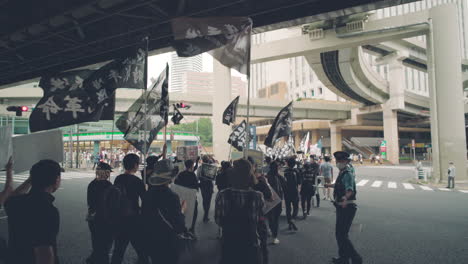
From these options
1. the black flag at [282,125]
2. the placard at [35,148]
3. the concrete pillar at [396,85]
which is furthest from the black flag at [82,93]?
the concrete pillar at [396,85]

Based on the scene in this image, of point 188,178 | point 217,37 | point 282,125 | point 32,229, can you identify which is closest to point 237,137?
point 282,125

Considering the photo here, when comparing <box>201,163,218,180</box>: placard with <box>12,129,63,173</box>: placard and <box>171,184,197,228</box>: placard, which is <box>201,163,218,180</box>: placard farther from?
<box>12,129,63,173</box>: placard

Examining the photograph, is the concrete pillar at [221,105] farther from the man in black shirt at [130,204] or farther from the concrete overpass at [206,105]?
the man in black shirt at [130,204]

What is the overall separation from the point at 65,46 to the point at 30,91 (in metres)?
22.8

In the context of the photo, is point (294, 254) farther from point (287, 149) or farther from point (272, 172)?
point (287, 149)

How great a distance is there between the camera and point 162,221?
10.1 feet

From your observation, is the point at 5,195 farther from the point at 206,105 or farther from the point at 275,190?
the point at 206,105

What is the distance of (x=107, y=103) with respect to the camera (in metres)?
5.91

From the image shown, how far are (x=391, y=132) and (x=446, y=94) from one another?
1086 inches

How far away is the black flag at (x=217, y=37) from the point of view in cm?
587

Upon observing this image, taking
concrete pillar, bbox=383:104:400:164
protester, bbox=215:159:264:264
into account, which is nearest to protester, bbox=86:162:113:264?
protester, bbox=215:159:264:264

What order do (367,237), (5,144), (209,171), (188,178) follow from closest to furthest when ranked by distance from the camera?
(5,144) → (367,237) → (188,178) → (209,171)

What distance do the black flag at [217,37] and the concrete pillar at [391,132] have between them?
144ft

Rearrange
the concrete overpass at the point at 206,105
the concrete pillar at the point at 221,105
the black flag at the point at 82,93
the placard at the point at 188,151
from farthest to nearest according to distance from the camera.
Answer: the concrete overpass at the point at 206,105 < the concrete pillar at the point at 221,105 < the placard at the point at 188,151 < the black flag at the point at 82,93
